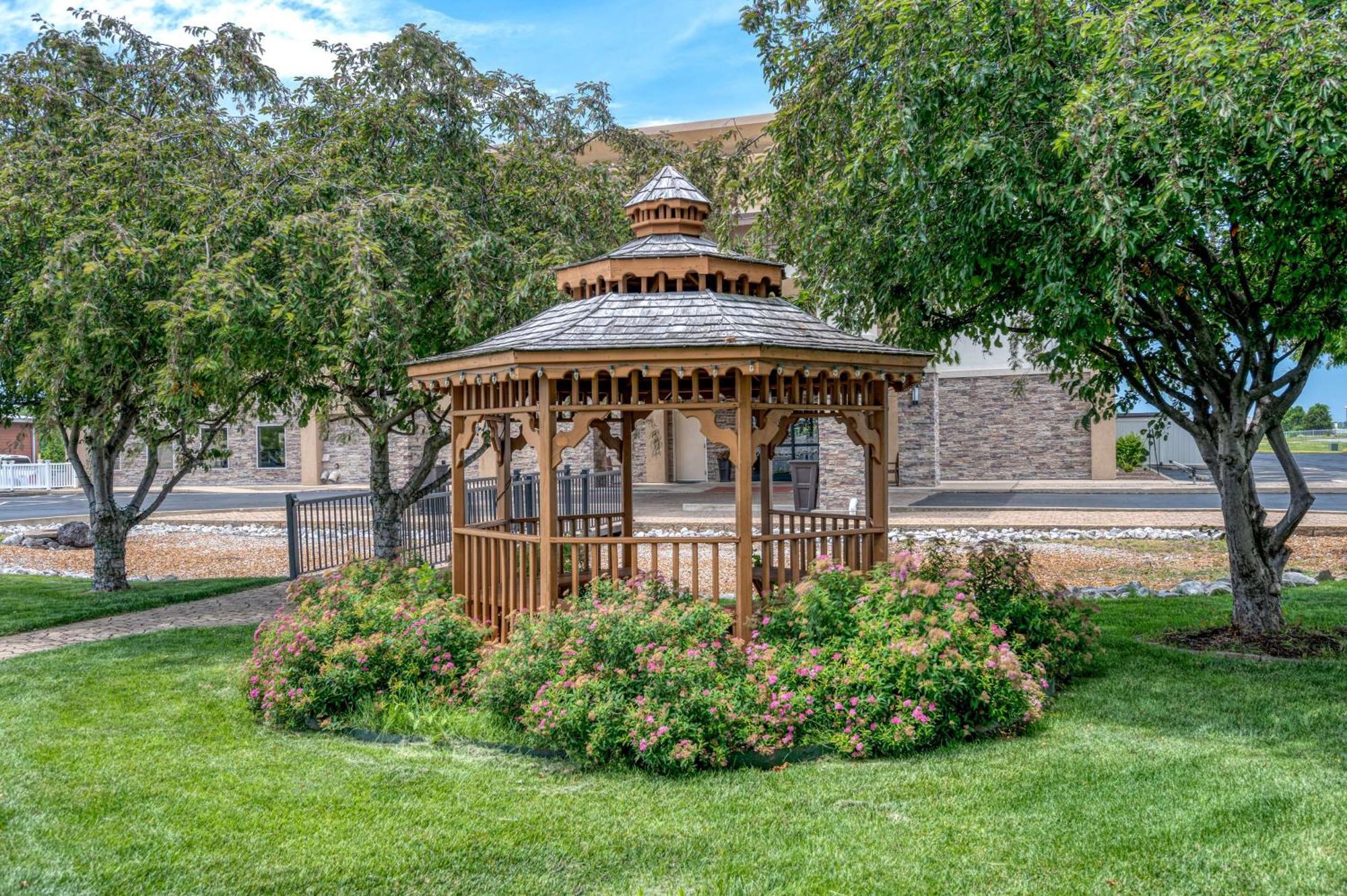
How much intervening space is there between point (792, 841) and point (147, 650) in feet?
23.4

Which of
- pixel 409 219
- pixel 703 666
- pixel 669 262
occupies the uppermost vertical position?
pixel 409 219

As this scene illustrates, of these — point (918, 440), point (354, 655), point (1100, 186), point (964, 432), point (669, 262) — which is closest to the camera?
point (1100, 186)

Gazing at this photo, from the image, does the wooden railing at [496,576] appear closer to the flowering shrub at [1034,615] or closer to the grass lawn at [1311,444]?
the flowering shrub at [1034,615]

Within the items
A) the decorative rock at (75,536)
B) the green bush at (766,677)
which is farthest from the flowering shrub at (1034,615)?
the decorative rock at (75,536)

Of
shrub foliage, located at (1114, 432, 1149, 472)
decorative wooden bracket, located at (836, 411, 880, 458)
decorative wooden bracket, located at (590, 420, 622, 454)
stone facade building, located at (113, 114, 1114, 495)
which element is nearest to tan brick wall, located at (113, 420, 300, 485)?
stone facade building, located at (113, 114, 1114, 495)

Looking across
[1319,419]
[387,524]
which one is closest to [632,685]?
[387,524]

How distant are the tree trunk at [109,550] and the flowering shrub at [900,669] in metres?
9.85

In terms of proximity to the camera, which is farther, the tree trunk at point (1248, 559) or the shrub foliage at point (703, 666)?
the tree trunk at point (1248, 559)

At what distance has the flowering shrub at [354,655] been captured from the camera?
654 centimetres

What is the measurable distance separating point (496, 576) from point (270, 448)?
1310 inches

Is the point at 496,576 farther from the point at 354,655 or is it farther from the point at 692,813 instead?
the point at 692,813

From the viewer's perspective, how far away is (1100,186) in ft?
20.3

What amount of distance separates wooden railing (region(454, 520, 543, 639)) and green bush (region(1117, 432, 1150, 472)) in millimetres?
26989

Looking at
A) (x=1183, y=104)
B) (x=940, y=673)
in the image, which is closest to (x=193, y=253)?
(x=940, y=673)
